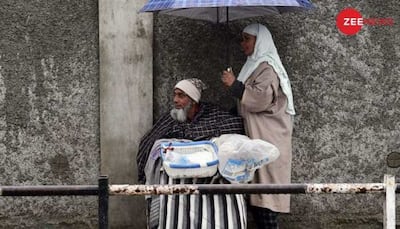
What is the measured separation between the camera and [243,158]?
411 centimetres

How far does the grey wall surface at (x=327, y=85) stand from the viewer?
496 centimetres

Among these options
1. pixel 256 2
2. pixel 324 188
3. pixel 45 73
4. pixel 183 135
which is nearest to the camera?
pixel 324 188

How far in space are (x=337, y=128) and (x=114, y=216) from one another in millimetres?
1835

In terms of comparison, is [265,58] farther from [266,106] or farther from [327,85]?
[327,85]

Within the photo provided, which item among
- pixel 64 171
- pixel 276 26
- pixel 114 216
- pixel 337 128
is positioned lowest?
pixel 114 216

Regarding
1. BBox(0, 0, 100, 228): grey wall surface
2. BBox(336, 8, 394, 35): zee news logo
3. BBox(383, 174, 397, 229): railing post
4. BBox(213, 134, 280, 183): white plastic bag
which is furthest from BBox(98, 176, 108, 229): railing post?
BBox(336, 8, 394, 35): zee news logo

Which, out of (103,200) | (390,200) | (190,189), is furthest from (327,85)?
(103,200)

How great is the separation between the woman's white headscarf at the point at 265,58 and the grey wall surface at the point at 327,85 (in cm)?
37

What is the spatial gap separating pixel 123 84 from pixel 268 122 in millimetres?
1121

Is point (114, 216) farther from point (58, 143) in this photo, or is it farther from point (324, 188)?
point (324, 188)

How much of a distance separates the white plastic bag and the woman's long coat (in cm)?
37

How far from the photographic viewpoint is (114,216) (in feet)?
16.5

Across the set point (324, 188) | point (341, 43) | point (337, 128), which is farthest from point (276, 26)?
point (324, 188)

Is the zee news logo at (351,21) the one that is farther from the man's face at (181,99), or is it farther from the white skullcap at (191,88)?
the man's face at (181,99)
